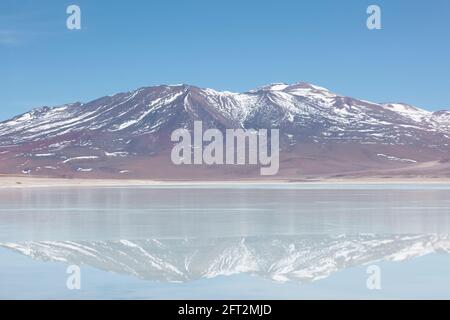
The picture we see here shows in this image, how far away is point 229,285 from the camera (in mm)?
9938

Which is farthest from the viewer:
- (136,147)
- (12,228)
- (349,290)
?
(136,147)

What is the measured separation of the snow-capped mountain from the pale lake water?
2cm

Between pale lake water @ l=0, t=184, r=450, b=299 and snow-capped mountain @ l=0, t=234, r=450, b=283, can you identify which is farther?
snow-capped mountain @ l=0, t=234, r=450, b=283

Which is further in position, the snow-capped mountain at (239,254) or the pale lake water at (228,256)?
the snow-capped mountain at (239,254)

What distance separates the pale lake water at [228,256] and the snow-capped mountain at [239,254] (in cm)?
2

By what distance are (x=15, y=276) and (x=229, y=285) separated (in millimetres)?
3229

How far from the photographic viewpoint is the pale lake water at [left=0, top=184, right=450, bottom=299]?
9578mm

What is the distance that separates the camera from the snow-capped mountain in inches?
440

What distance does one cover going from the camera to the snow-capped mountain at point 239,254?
1118 centimetres

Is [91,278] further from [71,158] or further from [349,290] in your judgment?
[71,158]

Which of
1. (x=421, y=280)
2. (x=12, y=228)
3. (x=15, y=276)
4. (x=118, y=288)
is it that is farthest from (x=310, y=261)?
(x=12, y=228)

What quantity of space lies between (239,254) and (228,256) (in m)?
0.36

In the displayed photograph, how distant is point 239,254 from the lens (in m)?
13.1

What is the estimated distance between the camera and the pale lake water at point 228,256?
377 inches
